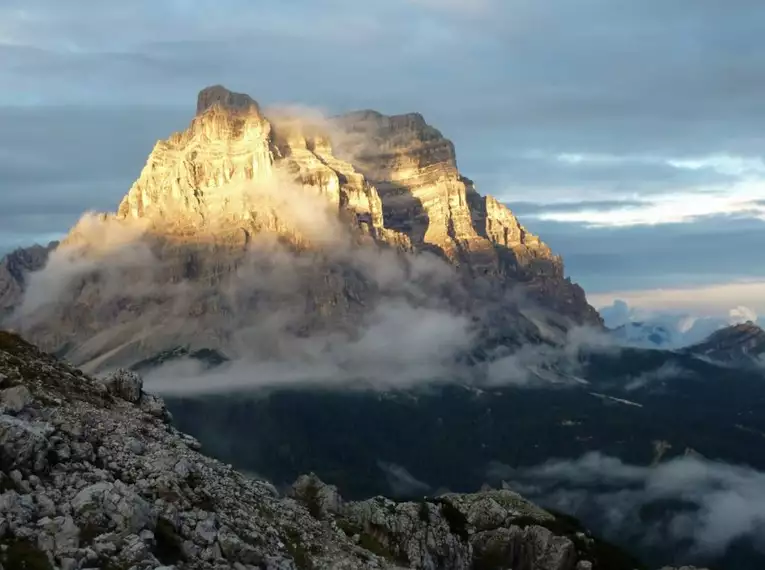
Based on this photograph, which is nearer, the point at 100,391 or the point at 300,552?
the point at 300,552

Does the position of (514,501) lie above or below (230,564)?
below

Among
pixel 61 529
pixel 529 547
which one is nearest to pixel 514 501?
pixel 529 547

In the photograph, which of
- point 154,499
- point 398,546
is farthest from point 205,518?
point 398,546

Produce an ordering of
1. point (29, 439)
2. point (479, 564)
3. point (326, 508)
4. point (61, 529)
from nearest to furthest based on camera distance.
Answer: point (61, 529)
point (29, 439)
point (326, 508)
point (479, 564)

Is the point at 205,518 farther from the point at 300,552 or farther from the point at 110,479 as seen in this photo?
the point at 300,552

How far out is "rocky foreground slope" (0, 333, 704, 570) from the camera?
6038 centimetres

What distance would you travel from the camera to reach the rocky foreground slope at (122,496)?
60.4m

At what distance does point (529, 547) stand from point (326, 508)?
46024mm

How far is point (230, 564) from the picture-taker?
2699 inches

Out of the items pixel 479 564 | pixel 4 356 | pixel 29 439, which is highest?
pixel 4 356

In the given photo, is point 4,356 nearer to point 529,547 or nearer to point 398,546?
point 398,546

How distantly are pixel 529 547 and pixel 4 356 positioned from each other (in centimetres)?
9780

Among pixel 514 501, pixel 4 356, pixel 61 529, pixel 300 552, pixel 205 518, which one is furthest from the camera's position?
pixel 514 501

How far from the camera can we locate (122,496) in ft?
215
